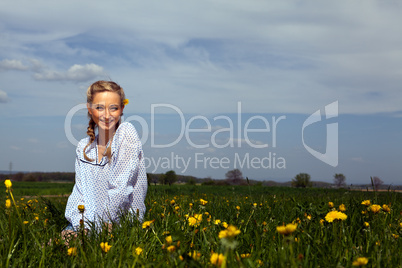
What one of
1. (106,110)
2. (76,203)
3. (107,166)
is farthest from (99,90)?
(76,203)

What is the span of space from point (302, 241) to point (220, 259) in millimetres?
1420

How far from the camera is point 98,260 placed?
268 cm

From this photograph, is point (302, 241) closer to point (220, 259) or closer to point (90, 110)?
point (220, 259)

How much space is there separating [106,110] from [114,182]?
99 centimetres

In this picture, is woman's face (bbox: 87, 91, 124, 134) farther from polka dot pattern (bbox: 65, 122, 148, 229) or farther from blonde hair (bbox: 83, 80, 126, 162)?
polka dot pattern (bbox: 65, 122, 148, 229)

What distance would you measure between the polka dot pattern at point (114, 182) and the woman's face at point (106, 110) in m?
0.26

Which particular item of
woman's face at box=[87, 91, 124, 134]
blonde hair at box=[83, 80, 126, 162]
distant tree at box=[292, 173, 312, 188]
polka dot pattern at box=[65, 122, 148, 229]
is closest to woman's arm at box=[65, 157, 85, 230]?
polka dot pattern at box=[65, 122, 148, 229]

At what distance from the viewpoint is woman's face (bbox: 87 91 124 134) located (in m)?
4.71

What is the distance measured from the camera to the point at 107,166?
15.1ft

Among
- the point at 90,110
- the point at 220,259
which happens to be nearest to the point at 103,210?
the point at 90,110

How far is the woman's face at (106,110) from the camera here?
4707 millimetres

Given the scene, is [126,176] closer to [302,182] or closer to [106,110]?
[106,110]

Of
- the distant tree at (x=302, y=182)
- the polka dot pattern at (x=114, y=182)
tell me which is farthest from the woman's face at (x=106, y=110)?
the distant tree at (x=302, y=182)

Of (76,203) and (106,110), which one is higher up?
(106,110)
